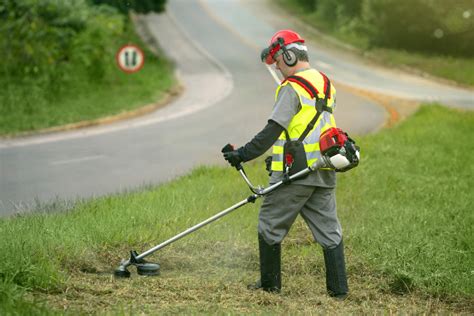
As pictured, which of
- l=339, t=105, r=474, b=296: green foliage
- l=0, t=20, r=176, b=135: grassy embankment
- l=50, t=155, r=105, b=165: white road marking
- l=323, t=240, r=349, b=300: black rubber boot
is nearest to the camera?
l=323, t=240, r=349, b=300: black rubber boot

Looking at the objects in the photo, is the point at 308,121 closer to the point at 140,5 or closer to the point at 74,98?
the point at 74,98

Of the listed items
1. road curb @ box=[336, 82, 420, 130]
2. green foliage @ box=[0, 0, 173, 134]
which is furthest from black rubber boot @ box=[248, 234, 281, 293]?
road curb @ box=[336, 82, 420, 130]

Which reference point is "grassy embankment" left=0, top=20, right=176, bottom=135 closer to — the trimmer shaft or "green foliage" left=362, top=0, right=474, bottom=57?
the trimmer shaft

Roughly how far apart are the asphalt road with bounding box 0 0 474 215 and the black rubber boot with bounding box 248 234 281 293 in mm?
3476

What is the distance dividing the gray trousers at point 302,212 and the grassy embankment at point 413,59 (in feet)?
82.2

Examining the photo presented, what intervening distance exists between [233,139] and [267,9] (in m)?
35.8

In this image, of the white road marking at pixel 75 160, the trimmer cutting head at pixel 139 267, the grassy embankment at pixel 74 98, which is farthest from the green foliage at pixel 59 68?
the trimmer cutting head at pixel 139 267

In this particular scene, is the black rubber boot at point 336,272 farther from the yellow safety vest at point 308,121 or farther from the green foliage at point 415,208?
the yellow safety vest at point 308,121

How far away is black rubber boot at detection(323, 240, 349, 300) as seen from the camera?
6.34 m

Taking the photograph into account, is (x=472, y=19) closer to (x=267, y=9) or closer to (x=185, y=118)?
(x=185, y=118)

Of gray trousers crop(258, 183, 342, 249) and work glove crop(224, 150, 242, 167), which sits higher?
work glove crop(224, 150, 242, 167)

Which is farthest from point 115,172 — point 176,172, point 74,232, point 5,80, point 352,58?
point 352,58

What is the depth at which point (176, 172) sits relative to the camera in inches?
493

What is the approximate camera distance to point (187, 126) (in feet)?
60.2
